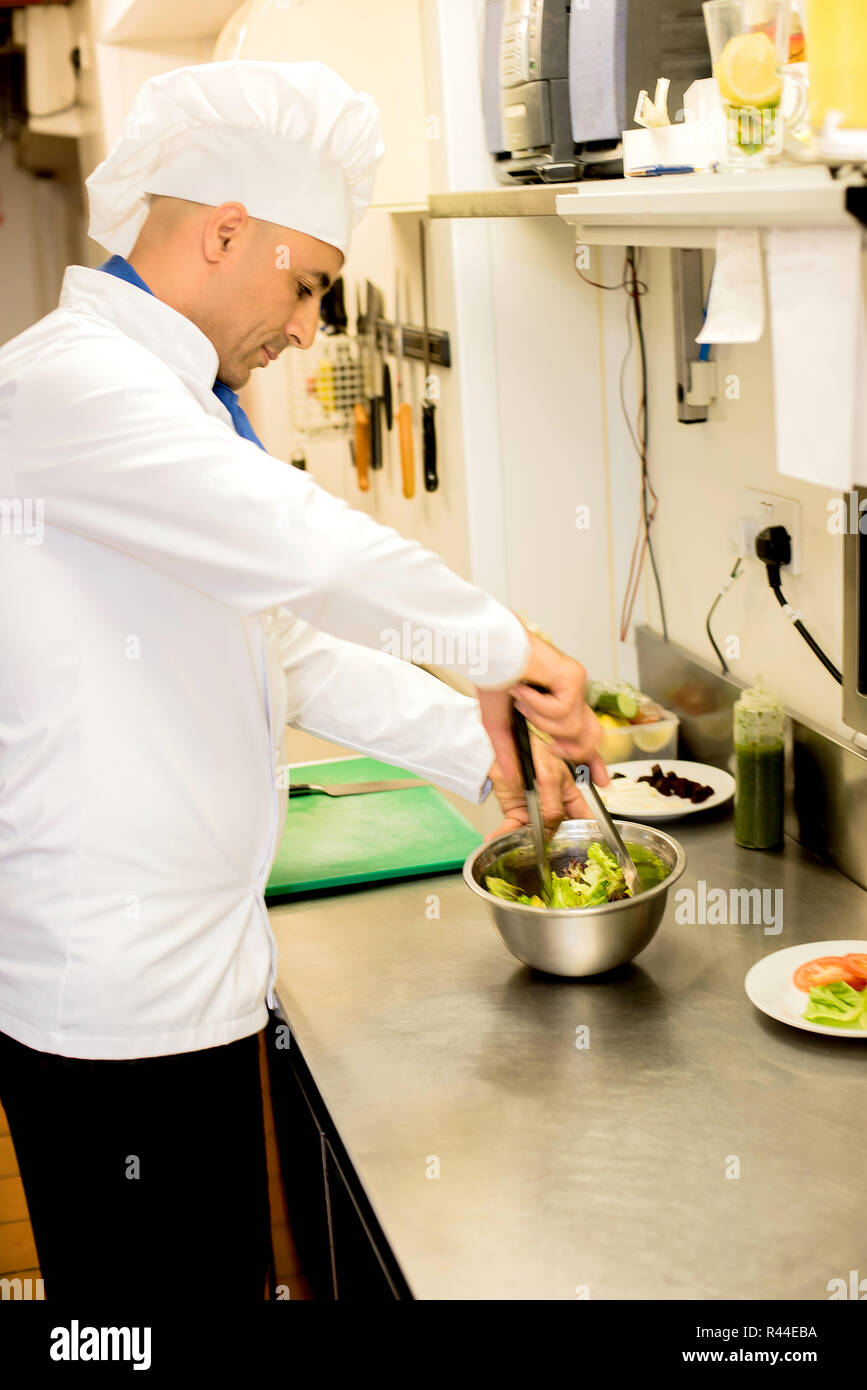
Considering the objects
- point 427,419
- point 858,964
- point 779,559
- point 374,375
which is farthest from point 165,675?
point 374,375

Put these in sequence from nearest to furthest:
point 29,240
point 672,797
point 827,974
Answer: point 827,974, point 672,797, point 29,240

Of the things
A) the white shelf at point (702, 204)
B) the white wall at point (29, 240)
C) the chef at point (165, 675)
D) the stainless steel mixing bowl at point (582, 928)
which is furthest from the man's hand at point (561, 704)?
the white wall at point (29, 240)

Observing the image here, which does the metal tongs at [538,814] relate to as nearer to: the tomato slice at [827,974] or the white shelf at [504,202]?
the tomato slice at [827,974]

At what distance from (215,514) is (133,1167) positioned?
2.09 ft

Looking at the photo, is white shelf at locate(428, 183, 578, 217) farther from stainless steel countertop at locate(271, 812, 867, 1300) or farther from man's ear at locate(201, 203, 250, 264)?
stainless steel countertop at locate(271, 812, 867, 1300)

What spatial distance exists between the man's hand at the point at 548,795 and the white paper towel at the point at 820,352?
0.58 m

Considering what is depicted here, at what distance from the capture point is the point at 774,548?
1.63 meters

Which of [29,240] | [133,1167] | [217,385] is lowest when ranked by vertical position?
[133,1167]

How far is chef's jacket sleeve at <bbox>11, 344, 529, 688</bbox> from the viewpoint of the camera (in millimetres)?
1028

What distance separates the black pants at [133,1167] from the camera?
125cm

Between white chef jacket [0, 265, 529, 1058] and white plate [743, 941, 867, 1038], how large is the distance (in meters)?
0.41

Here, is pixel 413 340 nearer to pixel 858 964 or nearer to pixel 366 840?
pixel 366 840
